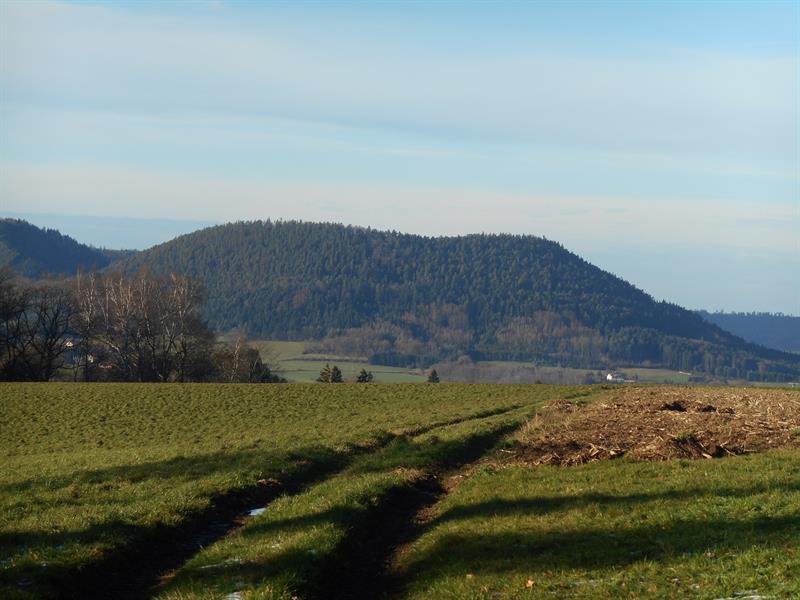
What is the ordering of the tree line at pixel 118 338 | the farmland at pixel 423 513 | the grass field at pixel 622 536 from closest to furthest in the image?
the grass field at pixel 622 536, the farmland at pixel 423 513, the tree line at pixel 118 338

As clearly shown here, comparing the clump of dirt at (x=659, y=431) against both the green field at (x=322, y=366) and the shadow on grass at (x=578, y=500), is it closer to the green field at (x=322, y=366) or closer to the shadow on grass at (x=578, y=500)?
the shadow on grass at (x=578, y=500)

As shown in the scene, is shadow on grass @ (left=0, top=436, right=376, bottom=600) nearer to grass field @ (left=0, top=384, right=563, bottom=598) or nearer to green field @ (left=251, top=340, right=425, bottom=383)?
grass field @ (left=0, top=384, right=563, bottom=598)

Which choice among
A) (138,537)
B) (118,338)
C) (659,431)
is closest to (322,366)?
(118,338)

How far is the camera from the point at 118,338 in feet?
300

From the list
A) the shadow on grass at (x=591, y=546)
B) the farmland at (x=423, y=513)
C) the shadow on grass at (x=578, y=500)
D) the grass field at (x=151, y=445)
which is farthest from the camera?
the shadow on grass at (x=578, y=500)

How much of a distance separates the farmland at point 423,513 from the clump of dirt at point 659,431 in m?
0.11

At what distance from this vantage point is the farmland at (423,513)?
11.5 m

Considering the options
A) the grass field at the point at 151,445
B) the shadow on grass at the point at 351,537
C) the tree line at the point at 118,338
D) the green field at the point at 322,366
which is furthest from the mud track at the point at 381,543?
the green field at the point at 322,366

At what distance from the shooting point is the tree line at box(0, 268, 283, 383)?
86812mm

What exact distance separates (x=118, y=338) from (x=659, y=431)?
76965mm

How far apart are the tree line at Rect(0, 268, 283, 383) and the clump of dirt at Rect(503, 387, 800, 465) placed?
63.4m

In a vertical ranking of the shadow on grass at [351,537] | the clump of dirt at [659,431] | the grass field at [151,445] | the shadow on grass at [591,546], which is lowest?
the grass field at [151,445]

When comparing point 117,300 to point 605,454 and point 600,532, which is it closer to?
point 605,454

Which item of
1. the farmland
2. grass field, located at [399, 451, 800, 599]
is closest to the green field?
the farmland
